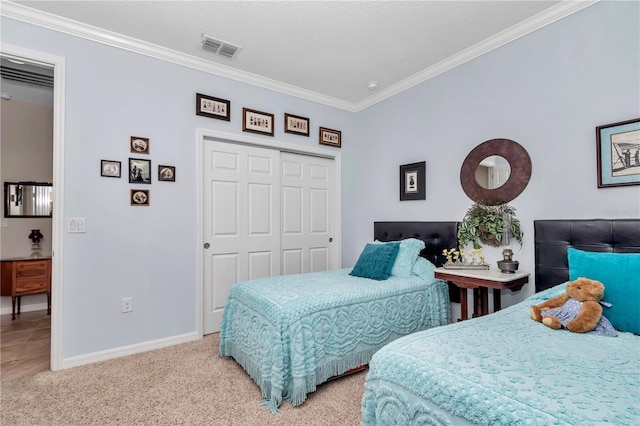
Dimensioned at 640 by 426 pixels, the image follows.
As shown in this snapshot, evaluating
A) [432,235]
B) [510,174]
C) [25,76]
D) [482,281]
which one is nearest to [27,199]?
[25,76]

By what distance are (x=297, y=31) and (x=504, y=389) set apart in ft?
8.97

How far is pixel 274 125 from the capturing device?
11.7 feet

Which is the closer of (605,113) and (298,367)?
(298,367)

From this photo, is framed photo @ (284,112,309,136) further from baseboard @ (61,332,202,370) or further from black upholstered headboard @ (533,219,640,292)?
black upholstered headboard @ (533,219,640,292)

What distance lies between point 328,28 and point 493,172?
188 centimetres

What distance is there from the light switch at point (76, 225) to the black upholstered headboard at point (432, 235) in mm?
2968

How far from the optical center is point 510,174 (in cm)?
261

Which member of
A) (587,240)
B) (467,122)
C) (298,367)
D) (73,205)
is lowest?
(298,367)

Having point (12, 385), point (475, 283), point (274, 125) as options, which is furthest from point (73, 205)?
point (475, 283)

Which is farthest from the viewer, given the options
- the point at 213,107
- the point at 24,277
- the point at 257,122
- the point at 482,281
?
the point at 24,277

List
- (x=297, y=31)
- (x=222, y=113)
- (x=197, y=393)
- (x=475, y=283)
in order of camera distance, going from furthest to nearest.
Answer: (x=222, y=113) → (x=297, y=31) → (x=475, y=283) → (x=197, y=393)

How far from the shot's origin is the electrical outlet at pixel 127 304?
2682 mm

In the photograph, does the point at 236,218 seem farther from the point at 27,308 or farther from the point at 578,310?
the point at 27,308

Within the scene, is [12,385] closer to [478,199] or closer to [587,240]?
[478,199]
